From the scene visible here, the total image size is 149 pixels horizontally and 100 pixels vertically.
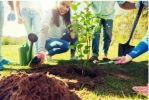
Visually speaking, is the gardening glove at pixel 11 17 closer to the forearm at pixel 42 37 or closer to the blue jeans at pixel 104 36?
the forearm at pixel 42 37

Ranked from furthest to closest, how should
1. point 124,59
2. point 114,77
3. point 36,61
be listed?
1. point 36,61
2. point 114,77
3. point 124,59

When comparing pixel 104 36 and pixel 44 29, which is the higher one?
pixel 44 29

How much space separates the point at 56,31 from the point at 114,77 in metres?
2.06

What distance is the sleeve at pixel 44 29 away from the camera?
7145 mm

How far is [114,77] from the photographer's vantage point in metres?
5.89

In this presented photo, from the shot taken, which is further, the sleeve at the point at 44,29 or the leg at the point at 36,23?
the leg at the point at 36,23

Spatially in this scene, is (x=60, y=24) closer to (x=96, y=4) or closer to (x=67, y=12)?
(x=67, y=12)

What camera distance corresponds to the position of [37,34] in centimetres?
735

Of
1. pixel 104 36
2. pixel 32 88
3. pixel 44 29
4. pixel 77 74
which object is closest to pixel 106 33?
pixel 104 36

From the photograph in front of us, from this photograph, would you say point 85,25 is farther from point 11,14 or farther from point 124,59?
point 11,14

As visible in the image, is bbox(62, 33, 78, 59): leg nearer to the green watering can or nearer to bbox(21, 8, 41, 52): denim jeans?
bbox(21, 8, 41, 52): denim jeans

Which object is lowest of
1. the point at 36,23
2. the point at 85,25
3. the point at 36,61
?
the point at 36,61

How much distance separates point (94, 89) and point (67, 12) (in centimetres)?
274

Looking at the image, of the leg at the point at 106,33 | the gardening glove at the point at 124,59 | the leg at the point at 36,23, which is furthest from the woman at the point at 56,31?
the gardening glove at the point at 124,59
